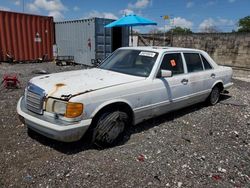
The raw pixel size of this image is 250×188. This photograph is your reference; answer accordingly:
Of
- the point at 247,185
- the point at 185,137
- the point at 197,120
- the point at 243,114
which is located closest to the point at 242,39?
the point at 243,114

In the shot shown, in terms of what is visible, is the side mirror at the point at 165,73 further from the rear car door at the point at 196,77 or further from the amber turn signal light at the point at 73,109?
the amber turn signal light at the point at 73,109

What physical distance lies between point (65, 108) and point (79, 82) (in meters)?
0.61

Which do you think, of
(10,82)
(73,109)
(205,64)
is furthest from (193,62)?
(10,82)

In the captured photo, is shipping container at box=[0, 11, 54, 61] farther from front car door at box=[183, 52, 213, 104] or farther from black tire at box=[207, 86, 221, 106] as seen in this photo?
black tire at box=[207, 86, 221, 106]

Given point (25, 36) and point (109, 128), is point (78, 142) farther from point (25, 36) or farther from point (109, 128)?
point (25, 36)

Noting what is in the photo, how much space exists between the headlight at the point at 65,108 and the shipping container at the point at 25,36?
10995mm

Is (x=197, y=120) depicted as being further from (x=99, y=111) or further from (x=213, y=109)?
(x=99, y=111)

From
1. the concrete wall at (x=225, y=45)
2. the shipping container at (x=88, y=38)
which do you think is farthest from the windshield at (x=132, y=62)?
the concrete wall at (x=225, y=45)

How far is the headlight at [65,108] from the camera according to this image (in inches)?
117

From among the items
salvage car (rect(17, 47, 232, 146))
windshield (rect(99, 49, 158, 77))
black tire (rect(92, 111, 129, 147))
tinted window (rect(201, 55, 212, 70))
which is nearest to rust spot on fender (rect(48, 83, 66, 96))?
salvage car (rect(17, 47, 232, 146))

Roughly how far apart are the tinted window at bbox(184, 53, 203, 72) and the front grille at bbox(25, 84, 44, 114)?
3.04 metres

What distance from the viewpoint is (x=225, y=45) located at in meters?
12.8

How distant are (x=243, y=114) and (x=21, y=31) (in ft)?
38.7

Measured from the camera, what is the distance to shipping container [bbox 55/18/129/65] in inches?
460
